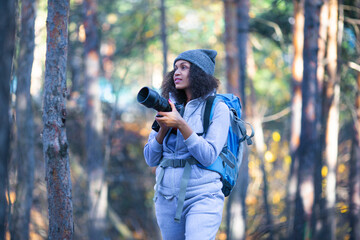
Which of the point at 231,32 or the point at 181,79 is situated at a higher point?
the point at 231,32

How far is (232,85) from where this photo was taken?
993 centimetres

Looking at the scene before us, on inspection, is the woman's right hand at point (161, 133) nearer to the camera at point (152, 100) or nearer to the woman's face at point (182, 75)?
the camera at point (152, 100)

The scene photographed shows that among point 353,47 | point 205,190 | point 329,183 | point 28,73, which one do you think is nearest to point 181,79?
point 205,190

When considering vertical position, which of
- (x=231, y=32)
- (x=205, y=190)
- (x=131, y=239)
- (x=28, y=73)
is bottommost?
(x=131, y=239)

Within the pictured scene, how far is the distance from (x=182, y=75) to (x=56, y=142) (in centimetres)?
120

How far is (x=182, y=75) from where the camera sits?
364cm

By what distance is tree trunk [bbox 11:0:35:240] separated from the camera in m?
6.68

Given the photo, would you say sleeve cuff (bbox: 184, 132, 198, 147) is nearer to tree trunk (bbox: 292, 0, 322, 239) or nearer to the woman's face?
the woman's face

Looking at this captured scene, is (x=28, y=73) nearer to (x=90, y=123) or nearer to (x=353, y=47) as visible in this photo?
(x=90, y=123)

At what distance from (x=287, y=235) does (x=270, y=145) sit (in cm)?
1250

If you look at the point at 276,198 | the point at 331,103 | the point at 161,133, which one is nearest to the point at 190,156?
the point at 161,133

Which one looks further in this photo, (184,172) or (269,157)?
(269,157)

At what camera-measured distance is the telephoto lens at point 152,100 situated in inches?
127

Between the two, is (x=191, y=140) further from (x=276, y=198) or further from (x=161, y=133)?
(x=276, y=198)
